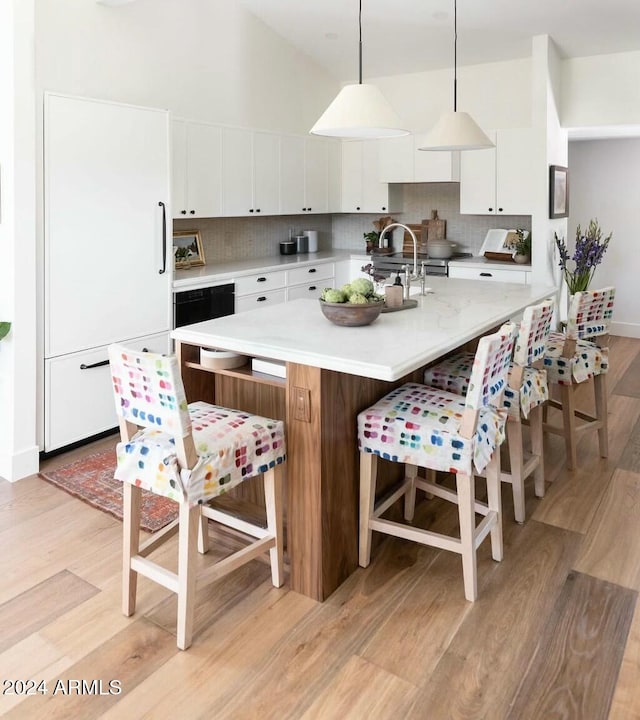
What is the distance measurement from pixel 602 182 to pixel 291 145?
11.3 ft

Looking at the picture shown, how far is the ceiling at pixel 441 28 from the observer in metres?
4.86

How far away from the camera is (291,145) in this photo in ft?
19.9

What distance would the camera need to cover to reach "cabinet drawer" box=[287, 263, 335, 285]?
19.3ft

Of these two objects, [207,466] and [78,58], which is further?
[78,58]

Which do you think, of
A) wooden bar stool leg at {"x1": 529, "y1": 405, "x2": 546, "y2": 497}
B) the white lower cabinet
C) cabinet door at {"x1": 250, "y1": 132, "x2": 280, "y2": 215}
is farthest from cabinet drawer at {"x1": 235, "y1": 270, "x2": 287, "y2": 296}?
wooden bar stool leg at {"x1": 529, "y1": 405, "x2": 546, "y2": 497}

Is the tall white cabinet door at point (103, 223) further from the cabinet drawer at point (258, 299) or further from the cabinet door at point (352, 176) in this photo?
the cabinet door at point (352, 176)

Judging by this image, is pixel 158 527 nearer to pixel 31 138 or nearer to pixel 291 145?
pixel 31 138

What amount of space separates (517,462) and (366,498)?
0.81 m

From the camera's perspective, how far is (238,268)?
17.5ft

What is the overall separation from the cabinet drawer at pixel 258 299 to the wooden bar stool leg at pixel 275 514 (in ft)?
9.62

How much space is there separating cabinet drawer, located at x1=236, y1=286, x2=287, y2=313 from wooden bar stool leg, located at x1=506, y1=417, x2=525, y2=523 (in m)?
2.79

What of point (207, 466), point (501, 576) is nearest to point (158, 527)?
point (207, 466)

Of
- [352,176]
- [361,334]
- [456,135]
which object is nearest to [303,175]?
[352,176]

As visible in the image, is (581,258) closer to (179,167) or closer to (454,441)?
(179,167)
